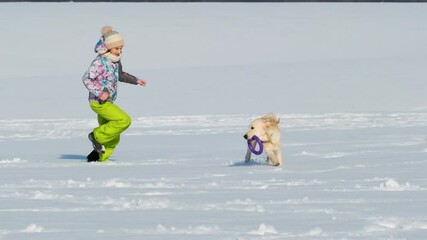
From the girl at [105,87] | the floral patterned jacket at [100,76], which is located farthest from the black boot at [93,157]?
the floral patterned jacket at [100,76]

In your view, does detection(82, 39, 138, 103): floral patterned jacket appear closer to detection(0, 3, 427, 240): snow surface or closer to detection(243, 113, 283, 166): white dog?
detection(0, 3, 427, 240): snow surface

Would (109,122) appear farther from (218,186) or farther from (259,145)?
(218,186)

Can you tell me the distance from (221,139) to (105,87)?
2.48 metres

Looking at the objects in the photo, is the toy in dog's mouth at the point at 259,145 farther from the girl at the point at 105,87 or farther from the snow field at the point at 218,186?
the girl at the point at 105,87

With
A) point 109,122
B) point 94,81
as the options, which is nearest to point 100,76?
point 94,81

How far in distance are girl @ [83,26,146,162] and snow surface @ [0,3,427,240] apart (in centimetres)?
24

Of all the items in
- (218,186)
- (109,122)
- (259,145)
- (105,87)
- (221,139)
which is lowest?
(218,186)

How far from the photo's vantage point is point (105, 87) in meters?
11.1

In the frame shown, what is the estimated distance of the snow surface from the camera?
7.07m

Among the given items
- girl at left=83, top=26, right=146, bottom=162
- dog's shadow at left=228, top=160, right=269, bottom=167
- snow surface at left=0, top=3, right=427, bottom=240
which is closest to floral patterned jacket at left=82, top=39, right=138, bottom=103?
girl at left=83, top=26, right=146, bottom=162

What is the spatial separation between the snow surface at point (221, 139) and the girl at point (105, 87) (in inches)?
9.6

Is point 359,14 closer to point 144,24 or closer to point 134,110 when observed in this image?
point 144,24

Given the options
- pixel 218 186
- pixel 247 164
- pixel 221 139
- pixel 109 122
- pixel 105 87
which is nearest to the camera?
pixel 218 186

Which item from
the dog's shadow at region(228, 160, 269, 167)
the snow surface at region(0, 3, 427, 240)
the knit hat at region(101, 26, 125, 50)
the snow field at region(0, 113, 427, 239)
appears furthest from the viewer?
the knit hat at region(101, 26, 125, 50)
